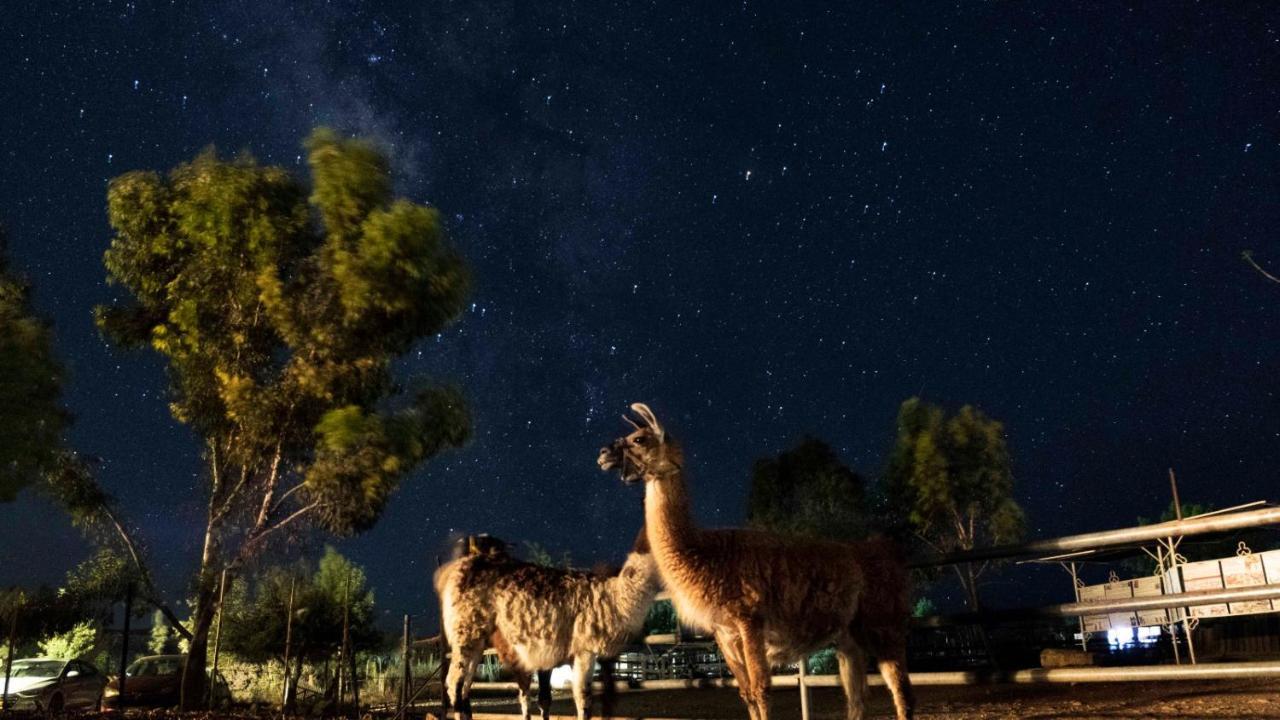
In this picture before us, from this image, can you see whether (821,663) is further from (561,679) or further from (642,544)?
(642,544)

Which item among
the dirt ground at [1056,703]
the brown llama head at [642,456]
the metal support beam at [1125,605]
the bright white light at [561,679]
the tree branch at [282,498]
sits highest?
the tree branch at [282,498]

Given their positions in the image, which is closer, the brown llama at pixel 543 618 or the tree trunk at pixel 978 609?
the tree trunk at pixel 978 609

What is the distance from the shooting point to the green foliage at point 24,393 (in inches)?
590

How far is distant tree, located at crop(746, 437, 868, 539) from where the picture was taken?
2817cm

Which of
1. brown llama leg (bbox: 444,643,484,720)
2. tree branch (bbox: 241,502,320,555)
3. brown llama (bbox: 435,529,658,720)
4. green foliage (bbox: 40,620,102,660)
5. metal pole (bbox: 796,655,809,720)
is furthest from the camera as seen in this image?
green foliage (bbox: 40,620,102,660)


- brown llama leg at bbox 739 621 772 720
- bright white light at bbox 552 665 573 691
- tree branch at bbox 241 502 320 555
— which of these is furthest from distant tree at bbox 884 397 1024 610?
brown llama leg at bbox 739 621 772 720

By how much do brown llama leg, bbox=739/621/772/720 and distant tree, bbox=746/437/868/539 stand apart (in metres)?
22.3

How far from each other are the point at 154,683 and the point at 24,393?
8.07 metres

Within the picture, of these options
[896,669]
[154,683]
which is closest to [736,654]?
[896,669]

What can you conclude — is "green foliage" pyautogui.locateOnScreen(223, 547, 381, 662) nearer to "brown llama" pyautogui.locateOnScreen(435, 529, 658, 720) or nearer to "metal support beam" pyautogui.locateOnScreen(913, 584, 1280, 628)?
"brown llama" pyautogui.locateOnScreen(435, 529, 658, 720)

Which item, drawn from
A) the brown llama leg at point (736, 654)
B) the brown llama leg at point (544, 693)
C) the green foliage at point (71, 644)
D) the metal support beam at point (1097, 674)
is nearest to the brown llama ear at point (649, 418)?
the brown llama leg at point (736, 654)

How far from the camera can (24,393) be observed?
49.9ft

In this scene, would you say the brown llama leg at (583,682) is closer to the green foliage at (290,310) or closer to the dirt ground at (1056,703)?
the dirt ground at (1056,703)

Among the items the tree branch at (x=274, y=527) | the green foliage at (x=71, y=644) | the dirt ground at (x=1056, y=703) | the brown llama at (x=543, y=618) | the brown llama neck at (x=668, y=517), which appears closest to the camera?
the brown llama neck at (x=668, y=517)
